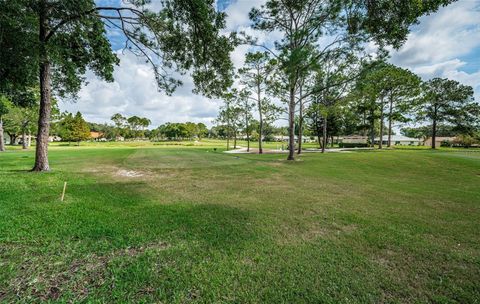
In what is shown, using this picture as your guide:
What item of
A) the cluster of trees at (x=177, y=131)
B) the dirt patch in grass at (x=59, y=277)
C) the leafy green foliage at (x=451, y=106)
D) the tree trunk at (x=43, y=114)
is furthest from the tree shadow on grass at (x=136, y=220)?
the cluster of trees at (x=177, y=131)

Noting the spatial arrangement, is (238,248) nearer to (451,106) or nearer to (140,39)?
(140,39)

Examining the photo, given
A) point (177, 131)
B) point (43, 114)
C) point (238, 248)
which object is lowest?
point (238, 248)

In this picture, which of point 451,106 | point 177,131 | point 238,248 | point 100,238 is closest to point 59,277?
point 100,238

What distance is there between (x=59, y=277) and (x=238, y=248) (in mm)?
2627

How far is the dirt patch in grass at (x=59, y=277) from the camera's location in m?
2.55

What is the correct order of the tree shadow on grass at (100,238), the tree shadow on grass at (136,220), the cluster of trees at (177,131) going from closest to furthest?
the tree shadow on grass at (100,238)
the tree shadow on grass at (136,220)
the cluster of trees at (177,131)

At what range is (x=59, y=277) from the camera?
287 cm

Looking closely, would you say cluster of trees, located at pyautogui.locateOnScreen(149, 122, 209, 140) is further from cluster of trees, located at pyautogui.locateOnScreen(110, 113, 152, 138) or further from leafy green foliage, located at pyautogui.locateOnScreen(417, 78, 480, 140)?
leafy green foliage, located at pyautogui.locateOnScreen(417, 78, 480, 140)

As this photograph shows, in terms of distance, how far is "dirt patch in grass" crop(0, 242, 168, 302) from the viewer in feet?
8.37

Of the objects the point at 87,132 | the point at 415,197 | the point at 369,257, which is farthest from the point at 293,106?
the point at 87,132

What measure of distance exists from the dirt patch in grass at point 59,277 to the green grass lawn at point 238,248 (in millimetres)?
16

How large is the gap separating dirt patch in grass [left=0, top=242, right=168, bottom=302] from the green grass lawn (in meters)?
0.02

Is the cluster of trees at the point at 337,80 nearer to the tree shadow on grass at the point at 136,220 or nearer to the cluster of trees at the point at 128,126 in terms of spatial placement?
the tree shadow on grass at the point at 136,220

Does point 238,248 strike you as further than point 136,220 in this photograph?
No
